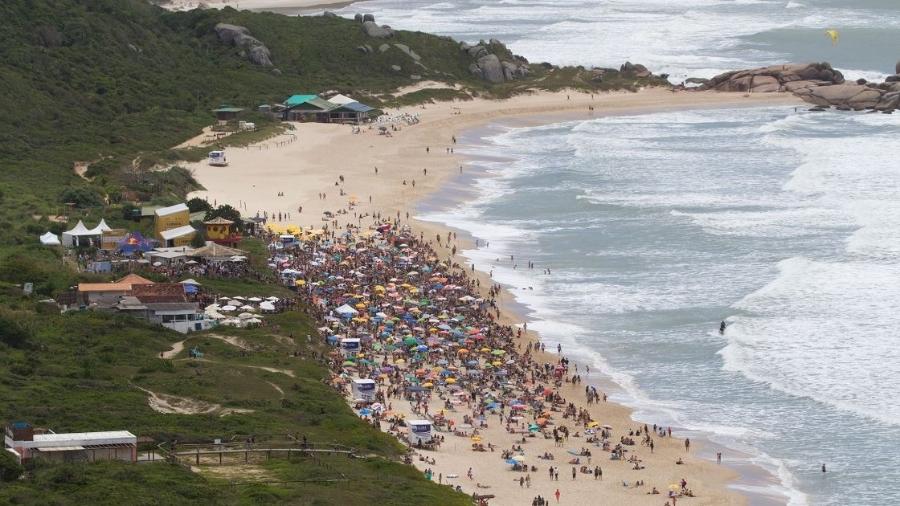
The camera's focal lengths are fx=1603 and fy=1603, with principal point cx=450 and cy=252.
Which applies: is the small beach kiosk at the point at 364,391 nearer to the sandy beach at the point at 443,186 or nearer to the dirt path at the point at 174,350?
the sandy beach at the point at 443,186

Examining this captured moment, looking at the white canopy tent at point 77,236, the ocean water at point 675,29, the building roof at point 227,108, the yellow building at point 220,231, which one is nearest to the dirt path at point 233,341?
the white canopy tent at point 77,236

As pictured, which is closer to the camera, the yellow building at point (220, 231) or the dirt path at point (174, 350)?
the dirt path at point (174, 350)

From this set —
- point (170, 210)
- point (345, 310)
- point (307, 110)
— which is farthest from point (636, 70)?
point (345, 310)

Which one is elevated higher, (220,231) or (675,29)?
(675,29)

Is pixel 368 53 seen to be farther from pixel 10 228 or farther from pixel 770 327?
pixel 770 327

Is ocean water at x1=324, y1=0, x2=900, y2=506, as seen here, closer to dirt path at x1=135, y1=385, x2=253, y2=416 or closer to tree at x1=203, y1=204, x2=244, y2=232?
tree at x1=203, y1=204, x2=244, y2=232

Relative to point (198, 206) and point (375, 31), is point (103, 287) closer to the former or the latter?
Result: point (198, 206)
